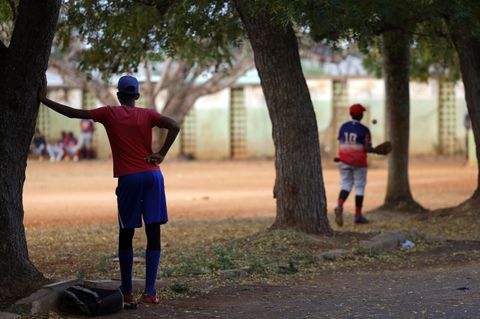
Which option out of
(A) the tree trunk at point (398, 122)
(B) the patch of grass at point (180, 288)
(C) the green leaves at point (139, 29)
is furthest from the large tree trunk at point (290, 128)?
(A) the tree trunk at point (398, 122)

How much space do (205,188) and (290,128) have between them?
12434 millimetres

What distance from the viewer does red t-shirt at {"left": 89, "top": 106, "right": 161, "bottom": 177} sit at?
24.0ft

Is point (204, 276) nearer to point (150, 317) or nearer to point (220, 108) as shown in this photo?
point (150, 317)

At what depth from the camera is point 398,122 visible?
667 inches

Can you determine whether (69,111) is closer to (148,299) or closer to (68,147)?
(148,299)

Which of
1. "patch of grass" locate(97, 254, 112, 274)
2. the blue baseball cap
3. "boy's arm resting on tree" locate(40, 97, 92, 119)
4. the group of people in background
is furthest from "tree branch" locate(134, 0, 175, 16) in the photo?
the group of people in background

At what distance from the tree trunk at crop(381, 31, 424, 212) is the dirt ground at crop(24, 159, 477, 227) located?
1.27 metres

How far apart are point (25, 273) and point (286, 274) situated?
9.40 feet

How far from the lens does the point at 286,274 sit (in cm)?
939

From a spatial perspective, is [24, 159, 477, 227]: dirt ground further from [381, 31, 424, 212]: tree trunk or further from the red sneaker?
the red sneaker

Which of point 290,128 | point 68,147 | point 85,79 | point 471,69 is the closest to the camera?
point 290,128

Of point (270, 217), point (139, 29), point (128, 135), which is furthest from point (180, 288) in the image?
point (270, 217)

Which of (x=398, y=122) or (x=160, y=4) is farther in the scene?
(x=398, y=122)

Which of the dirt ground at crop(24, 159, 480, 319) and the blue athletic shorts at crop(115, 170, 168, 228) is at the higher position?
the blue athletic shorts at crop(115, 170, 168, 228)
